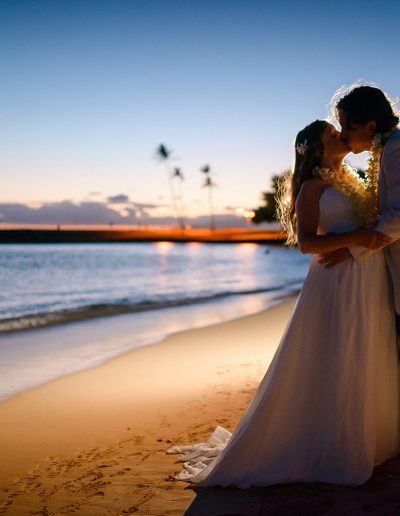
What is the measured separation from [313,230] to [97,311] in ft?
45.4

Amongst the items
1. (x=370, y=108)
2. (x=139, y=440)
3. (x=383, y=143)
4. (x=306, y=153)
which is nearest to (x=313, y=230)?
(x=306, y=153)

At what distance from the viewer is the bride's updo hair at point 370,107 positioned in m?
3.70

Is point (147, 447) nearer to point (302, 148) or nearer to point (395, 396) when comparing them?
point (395, 396)

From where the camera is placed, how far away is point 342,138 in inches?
153

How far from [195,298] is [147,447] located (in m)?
15.3

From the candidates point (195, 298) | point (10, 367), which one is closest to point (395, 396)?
point (10, 367)

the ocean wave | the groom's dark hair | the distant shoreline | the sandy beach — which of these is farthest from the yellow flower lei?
the distant shoreline

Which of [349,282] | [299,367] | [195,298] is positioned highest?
[349,282]

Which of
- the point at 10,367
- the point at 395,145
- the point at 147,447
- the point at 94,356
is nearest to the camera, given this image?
the point at 395,145

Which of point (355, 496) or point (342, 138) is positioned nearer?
point (355, 496)

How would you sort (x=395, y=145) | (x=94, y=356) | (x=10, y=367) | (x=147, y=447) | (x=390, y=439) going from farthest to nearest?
(x=94, y=356) → (x=10, y=367) → (x=147, y=447) → (x=390, y=439) → (x=395, y=145)

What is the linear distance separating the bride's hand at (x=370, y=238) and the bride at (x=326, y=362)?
0.03 metres

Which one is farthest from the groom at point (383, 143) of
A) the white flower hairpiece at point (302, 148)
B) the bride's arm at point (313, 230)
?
the white flower hairpiece at point (302, 148)

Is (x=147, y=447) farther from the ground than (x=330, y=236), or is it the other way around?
Result: (x=330, y=236)
